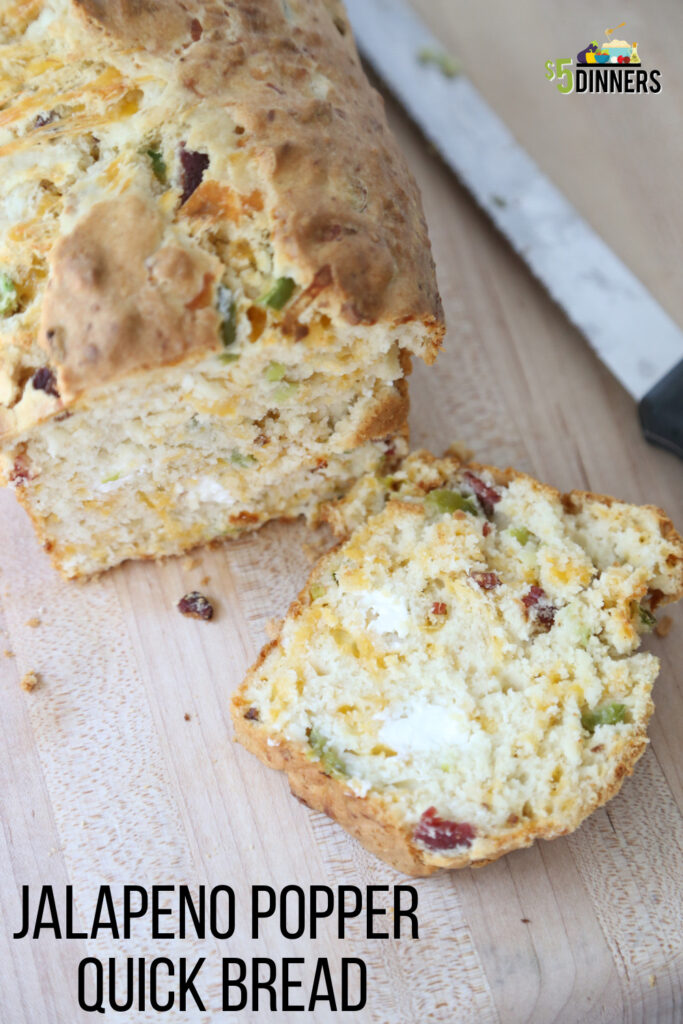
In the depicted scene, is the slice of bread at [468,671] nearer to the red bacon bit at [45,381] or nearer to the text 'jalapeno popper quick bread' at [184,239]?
the text 'jalapeno popper quick bread' at [184,239]

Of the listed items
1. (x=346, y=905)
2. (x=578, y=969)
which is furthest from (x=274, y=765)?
(x=578, y=969)

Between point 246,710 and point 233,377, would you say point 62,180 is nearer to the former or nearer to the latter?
point 233,377

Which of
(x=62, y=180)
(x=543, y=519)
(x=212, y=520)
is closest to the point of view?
(x=62, y=180)

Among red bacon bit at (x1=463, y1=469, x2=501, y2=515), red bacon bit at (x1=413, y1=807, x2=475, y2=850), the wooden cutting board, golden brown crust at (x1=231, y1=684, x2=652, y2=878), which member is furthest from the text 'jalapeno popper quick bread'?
red bacon bit at (x1=413, y1=807, x2=475, y2=850)

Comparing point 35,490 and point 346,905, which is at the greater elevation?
point 35,490

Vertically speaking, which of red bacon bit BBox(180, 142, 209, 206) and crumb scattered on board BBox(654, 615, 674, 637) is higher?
red bacon bit BBox(180, 142, 209, 206)

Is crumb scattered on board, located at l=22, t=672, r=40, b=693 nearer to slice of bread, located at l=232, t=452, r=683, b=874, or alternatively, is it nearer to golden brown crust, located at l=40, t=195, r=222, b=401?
slice of bread, located at l=232, t=452, r=683, b=874

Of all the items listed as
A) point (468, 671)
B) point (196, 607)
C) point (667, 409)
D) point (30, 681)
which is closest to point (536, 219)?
point (667, 409)
